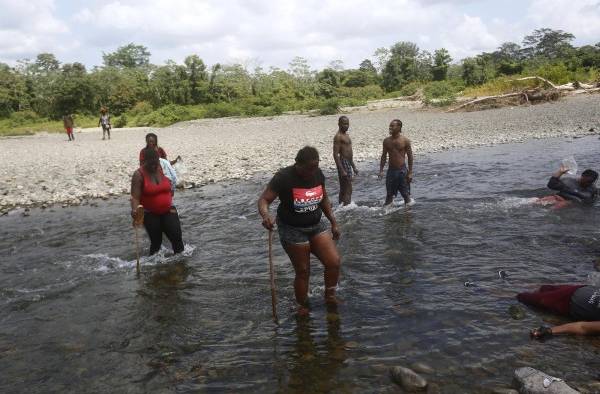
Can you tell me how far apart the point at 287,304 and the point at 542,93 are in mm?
34440

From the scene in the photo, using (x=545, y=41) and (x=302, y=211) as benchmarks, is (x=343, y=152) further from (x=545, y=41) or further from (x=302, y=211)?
(x=545, y=41)

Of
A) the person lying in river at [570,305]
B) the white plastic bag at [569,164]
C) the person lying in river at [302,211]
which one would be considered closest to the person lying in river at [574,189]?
the white plastic bag at [569,164]

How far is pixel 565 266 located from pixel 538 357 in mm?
2931

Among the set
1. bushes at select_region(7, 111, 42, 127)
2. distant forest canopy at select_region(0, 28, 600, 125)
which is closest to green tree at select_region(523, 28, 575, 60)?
distant forest canopy at select_region(0, 28, 600, 125)

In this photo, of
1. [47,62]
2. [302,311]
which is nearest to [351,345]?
[302,311]

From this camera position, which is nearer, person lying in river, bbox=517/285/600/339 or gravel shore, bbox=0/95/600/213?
person lying in river, bbox=517/285/600/339

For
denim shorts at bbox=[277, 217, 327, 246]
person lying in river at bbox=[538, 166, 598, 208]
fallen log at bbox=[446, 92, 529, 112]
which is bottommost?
person lying in river at bbox=[538, 166, 598, 208]

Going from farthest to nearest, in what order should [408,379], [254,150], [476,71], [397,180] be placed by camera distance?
[476,71] → [254,150] → [397,180] → [408,379]

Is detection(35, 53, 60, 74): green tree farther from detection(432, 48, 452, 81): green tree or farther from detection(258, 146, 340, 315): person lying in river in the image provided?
detection(258, 146, 340, 315): person lying in river

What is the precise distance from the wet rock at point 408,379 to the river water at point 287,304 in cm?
10

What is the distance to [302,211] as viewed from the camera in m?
5.63

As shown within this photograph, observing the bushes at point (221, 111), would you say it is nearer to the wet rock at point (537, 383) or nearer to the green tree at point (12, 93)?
the green tree at point (12, 93)

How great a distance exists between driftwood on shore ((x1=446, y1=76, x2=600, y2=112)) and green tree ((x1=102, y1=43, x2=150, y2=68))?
3123 inches

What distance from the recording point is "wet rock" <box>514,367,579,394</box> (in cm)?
395
